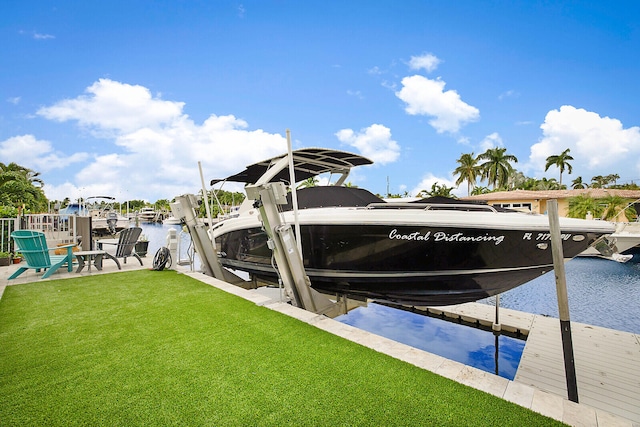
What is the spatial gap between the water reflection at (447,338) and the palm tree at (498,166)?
40.3 meters

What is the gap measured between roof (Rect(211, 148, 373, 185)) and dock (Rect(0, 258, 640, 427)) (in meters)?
2.33

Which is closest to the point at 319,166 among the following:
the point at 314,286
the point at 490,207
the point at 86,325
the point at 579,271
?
the point at 314,286

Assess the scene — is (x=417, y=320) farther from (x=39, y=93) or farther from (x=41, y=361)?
(x=39, y=93)

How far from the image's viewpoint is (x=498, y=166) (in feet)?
132

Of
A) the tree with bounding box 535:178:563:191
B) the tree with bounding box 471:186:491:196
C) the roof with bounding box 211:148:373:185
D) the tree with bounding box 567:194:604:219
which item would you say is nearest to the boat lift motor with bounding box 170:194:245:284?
the roof with bounding box 211:148:373:185

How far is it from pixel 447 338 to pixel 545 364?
1603 mm

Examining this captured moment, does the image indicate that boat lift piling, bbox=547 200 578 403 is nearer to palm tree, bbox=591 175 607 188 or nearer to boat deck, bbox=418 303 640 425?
boat deck, bbox=418 303 640 425

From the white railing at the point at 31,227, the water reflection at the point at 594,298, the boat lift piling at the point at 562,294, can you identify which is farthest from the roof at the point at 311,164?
the white railing at the point at 31,227

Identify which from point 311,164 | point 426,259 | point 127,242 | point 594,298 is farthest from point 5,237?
point 594,298

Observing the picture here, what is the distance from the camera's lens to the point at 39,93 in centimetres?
1200

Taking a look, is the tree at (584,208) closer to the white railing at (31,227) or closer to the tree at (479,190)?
the tree at (479,190)

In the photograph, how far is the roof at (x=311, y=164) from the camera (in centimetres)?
545

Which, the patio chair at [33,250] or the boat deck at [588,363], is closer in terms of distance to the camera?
the boat deck at [588,363]

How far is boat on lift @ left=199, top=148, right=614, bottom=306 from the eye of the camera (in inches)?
142
